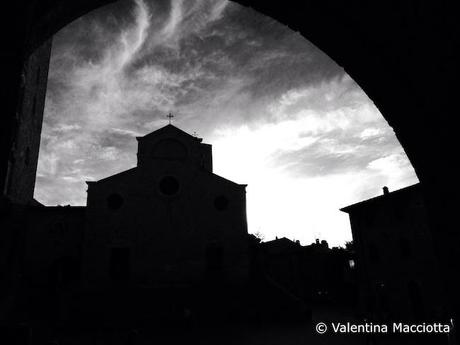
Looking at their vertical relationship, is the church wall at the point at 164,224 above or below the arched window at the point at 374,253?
above

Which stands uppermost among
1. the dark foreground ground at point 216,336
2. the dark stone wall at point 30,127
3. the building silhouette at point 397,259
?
the dark stone wall at point 30,127

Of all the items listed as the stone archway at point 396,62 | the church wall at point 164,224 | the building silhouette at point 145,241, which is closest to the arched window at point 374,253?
the building silhouette at point 145,241

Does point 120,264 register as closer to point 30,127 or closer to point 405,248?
point 30,127

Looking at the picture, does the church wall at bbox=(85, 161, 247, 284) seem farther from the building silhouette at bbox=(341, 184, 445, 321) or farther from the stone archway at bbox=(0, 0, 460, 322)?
the stone archway at bbox=(0, 0, 460, 322)

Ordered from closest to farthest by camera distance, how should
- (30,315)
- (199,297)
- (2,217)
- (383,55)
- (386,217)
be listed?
1. (2,217)
2. (383,55)
3. (30,315)
4. (199,297)
5. (386,217)

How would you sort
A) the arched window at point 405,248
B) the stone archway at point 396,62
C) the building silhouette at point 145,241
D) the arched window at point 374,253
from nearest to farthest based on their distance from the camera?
the stone archway at point 396,62, the arched window at point 405,248, the building silhouette at point 145,241, the arched window at point 374,253

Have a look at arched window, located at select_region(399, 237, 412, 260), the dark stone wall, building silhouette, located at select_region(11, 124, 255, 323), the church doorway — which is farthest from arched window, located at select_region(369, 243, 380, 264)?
the dark stone wall

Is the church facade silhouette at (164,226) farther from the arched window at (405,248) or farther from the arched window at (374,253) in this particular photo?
the arched window at (405,248)

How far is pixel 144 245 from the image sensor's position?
18906 mm

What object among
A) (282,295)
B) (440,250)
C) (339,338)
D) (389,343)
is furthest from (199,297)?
(440,250)

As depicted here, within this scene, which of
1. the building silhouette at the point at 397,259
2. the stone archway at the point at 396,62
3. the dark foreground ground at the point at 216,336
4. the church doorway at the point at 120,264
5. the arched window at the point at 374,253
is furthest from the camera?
the church doorway at the point at 120,264

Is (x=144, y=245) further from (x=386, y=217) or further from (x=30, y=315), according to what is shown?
(x=386, y=217)

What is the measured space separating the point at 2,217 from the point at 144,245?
18232 millimetres

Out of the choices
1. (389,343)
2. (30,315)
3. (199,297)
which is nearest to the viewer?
(389,343)
